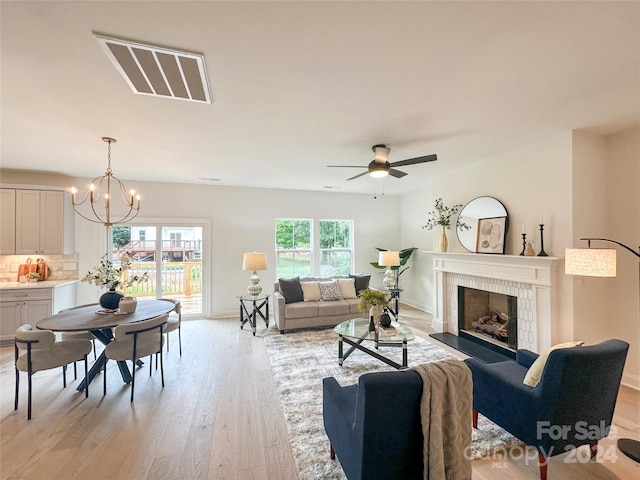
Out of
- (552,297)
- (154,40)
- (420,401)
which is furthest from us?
(552,297)

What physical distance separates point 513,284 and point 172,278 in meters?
5.78

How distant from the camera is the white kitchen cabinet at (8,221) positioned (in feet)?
14.3

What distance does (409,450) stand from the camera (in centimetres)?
149

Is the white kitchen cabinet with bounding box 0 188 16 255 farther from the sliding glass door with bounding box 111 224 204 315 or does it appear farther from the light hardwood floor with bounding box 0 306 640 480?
the light hardwood floor with bounding box 0 306 640 480

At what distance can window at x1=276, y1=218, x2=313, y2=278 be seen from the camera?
20.7 ft

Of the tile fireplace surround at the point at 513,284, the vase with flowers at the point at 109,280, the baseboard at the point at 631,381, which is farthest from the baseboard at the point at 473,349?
the vase with flowers at the point at 109,280

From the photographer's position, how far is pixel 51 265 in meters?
4.84

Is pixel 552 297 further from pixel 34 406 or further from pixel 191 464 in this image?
pixel 34 406

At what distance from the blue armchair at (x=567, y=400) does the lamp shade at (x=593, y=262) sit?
0.86m

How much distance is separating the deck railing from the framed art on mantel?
5050mm

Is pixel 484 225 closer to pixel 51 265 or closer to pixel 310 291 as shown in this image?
pixel 310 291

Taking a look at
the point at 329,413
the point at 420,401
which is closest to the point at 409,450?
the point at 420,401

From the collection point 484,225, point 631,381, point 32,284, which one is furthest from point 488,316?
point 32,284

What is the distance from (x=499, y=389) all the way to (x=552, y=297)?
1758 millimetres
